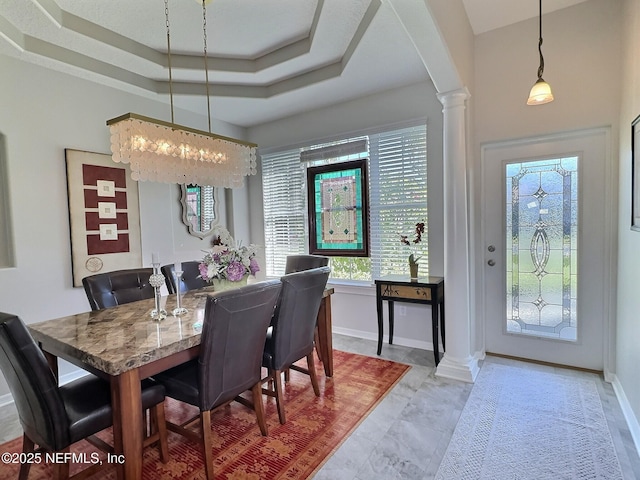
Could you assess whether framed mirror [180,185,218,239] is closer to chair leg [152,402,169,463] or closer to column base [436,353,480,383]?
chair leg [152,402,169,463]

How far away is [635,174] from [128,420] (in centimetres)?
319

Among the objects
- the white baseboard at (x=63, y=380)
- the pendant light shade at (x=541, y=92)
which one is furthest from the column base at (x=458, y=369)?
the white baseboard at (x=63, y=380)

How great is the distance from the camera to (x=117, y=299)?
260cm

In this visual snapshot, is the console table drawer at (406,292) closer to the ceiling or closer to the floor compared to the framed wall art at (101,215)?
closer to the floor

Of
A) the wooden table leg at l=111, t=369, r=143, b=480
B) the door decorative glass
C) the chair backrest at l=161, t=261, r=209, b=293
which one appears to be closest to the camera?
the wooden table leg at l=111, t=369, r=143, b=480

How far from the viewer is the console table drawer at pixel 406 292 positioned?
3121mm

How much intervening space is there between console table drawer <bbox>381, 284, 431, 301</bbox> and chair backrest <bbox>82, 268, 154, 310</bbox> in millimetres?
2170

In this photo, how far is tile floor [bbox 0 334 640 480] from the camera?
1838 mm

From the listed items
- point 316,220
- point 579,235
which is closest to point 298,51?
point 316,220

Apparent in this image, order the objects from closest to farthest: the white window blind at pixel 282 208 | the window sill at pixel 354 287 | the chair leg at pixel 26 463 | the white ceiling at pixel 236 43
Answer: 1. the chair leg at pixel 26 463
2. the white ceiling at pixel 236 43
3. the window sill at pixel 354 287
4. the white window blind at pixel 282 208

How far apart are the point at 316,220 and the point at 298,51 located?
194 centimetres

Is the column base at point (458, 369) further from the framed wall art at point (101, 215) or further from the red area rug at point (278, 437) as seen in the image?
the framed wall art at point (101, 215)

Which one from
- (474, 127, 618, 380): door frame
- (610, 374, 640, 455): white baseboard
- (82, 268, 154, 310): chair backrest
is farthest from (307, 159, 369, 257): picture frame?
(610, 374, 640, 455): white baseboard

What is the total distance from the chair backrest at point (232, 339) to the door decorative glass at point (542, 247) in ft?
7.83
